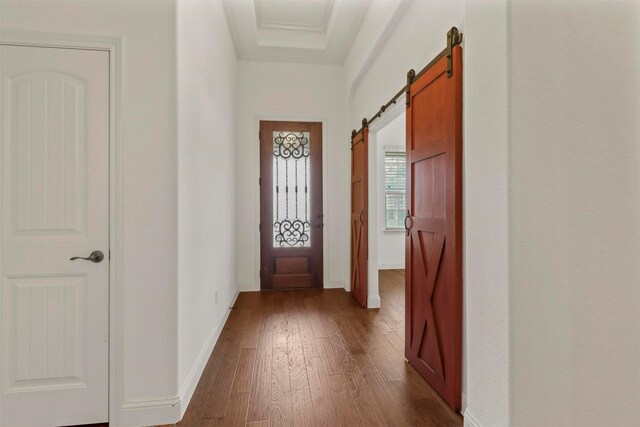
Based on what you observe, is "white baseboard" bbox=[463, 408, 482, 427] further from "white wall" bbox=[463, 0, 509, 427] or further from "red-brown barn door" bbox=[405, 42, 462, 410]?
"red-brown barn door" bbox=[405, 42, 462, 410]

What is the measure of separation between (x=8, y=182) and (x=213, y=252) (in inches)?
56.1

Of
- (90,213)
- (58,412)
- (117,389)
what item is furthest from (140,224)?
(58,412)

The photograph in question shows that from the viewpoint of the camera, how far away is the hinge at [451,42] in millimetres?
1729

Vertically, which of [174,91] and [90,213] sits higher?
[174,91]

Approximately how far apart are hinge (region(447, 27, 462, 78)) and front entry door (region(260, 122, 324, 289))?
2.85 meters

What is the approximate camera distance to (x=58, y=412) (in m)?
1.61

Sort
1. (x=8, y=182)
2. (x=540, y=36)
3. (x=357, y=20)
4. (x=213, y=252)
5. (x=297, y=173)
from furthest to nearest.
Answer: (x=297, y=173) → (x=357, y=20) → (x=213, y=252) → (x=8, y=182) → (x=540, y=36)

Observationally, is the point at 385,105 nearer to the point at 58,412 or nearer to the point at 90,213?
the point at 90,213

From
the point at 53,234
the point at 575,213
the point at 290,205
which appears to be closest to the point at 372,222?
the point at 290,205

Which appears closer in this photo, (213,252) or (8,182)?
(8,182)

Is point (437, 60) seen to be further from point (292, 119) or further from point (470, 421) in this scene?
point (292, 119)

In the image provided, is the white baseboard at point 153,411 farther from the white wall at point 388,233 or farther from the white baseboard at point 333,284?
the white wall at point 388,233

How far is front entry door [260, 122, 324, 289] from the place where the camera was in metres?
4.45

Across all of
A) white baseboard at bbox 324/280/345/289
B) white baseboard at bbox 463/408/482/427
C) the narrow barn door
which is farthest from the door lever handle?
white baseboard at bbox 324/280/345/289
